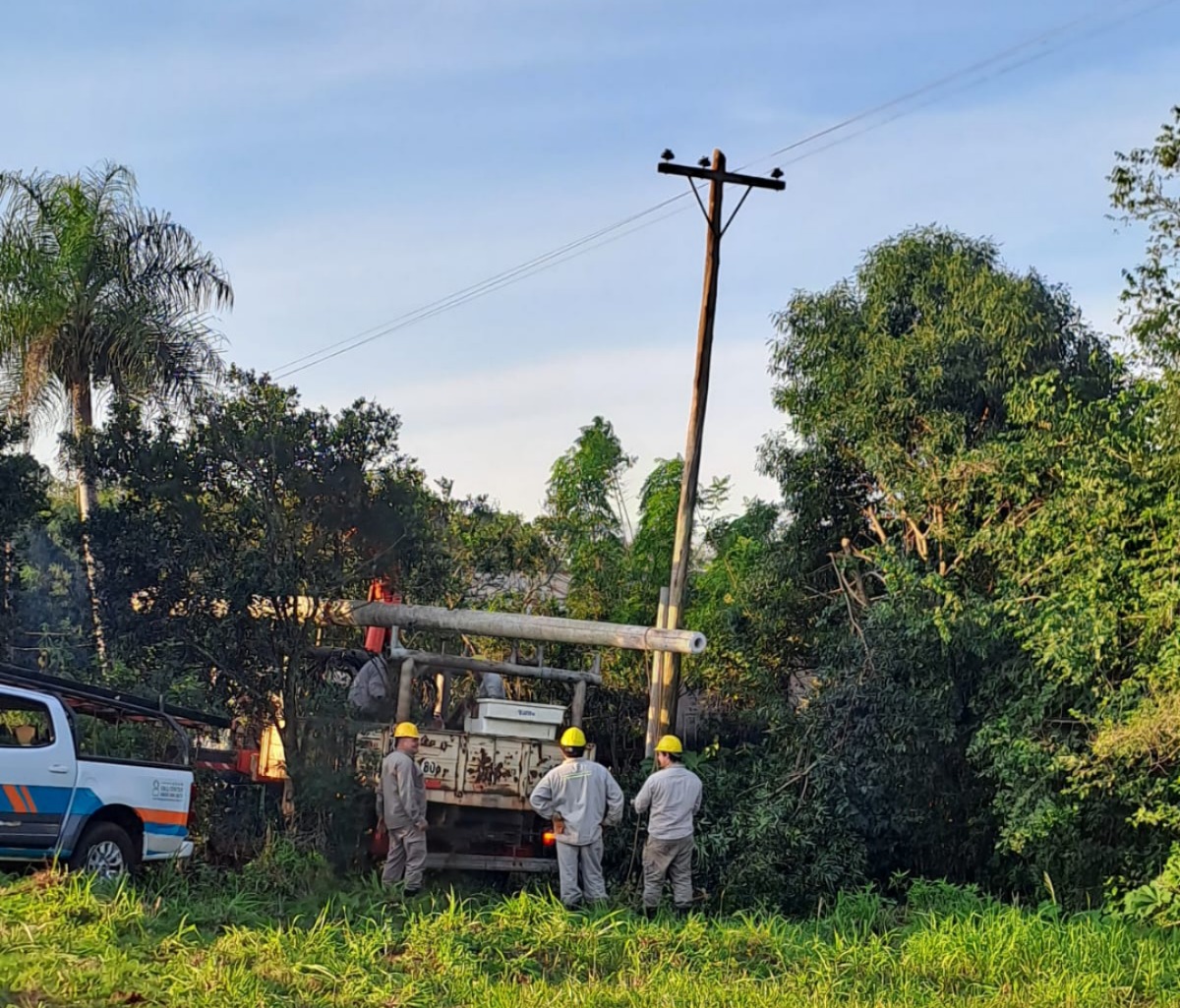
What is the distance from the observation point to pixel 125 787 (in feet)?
39.1

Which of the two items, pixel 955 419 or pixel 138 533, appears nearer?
pixel 138 533

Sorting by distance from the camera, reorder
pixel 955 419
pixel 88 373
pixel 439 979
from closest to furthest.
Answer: pixel 439 979 → pixel 955 419 → pixel 88 373

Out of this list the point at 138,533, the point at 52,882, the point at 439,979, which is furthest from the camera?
the point at 138,533

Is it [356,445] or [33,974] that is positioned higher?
[356,445]

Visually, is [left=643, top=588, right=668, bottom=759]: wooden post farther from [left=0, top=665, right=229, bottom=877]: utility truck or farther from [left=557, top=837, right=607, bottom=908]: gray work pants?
[left=0, top=665, right=229, bottom=877]: utility truck

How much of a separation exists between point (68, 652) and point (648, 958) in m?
9.40

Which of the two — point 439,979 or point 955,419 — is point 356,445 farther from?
point 439,979

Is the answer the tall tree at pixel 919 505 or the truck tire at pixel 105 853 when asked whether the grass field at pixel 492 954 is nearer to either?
the truck tire at pixel 105 853

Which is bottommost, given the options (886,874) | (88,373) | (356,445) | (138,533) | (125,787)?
(886,874)

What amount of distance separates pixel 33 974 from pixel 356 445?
8.99 metres

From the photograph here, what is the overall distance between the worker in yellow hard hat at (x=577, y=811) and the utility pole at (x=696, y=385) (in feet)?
8.21

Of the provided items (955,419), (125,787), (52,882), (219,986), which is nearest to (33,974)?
(219,986)

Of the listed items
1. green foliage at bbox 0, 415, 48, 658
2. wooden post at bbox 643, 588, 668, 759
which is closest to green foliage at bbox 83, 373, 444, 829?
green foliage at bbox 0, 415, 48, 658

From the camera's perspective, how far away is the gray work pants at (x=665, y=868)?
1366 centimetres
